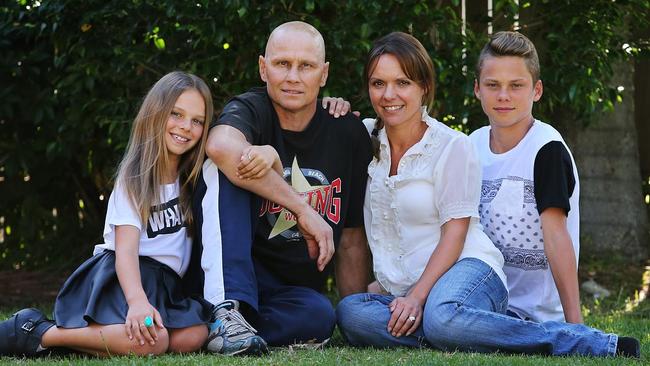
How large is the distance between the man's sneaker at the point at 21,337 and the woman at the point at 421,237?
121 centimetres

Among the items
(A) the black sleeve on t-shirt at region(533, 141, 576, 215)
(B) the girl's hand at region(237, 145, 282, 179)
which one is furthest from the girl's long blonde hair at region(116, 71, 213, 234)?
(A) the black sleeve on t-shirt at region(533, 141, 576, 215)

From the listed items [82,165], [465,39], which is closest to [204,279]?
[465,39]

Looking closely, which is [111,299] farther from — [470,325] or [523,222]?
[523,222]

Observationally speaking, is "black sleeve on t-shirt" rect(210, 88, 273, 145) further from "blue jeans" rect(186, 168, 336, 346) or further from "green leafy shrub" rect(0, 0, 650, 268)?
"green leafy shrub" rect(0, 0, 650, 268)

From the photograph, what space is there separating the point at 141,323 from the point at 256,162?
741 mm

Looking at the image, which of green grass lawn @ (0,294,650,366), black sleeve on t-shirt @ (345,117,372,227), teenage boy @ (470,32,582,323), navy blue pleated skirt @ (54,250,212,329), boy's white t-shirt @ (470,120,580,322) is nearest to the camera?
green grass lawn @ (0,294,650,366)

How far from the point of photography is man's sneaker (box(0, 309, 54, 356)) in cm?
359

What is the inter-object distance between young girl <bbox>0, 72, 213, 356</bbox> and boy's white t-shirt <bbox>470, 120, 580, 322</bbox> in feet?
4.06

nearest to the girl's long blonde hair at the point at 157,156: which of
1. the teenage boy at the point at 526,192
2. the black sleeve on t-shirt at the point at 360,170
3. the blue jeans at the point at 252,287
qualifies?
the blue jeans at the point at 252,287

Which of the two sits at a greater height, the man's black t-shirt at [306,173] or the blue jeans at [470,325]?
the man's black t-shirt at [306,173]

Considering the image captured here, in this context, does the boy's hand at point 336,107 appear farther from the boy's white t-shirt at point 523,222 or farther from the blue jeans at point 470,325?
the blue jeans at point 470,325

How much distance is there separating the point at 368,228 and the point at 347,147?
36cm

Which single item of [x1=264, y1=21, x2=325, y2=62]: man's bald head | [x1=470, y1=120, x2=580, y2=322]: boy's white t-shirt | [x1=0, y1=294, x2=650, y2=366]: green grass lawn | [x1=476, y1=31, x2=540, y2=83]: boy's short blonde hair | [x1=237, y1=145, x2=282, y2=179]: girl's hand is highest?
[x1=264, y1=21, x2=325, y2=62]: man's bald head

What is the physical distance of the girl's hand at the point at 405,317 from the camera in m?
3.75
